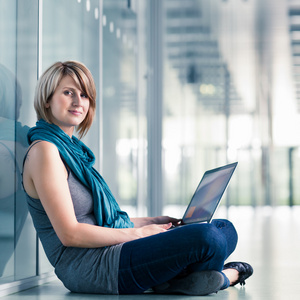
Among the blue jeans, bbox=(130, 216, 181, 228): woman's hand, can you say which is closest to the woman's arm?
the blue jeans

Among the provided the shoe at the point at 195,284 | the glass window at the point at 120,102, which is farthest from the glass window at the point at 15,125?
the glass window at the point at 120,102

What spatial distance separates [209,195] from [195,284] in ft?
1.29

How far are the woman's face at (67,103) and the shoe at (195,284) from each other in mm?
837

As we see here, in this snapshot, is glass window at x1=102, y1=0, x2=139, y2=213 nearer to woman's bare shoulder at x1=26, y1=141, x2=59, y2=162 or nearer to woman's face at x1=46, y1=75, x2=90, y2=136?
woman's face at x1=46, y1=75, x2=90, y2=136

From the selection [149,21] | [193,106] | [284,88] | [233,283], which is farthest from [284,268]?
[284,88]

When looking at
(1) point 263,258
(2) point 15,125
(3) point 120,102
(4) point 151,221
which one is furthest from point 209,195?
(3) point 120,102

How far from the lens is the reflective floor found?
90.2 inches

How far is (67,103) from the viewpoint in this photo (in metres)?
2.32

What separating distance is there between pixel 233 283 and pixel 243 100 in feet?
18.8

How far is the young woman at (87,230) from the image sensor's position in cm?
207

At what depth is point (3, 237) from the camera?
2340 millimetres

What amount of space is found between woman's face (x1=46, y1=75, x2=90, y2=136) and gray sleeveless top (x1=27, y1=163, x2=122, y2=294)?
26cm

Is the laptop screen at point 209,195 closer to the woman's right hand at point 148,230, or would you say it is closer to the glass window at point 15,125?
the woman's right hand at point 148,230

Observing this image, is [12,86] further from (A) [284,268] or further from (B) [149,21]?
(B) [149,21]
